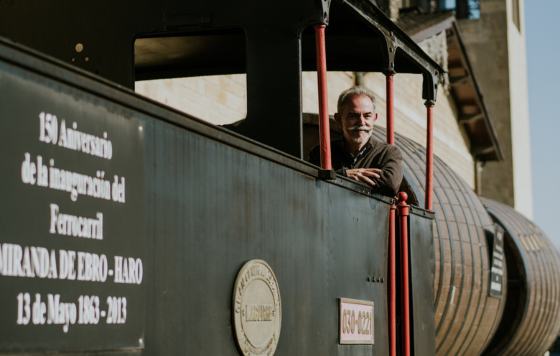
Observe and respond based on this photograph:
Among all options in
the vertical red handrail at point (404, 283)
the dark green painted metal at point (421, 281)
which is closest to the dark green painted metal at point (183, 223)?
the vertical red handrail at point (404, 283)

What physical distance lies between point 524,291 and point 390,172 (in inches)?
365

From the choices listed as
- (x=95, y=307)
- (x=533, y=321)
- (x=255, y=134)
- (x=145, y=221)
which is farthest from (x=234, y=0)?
(x=533, y=321)

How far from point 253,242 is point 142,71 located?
2.63 m

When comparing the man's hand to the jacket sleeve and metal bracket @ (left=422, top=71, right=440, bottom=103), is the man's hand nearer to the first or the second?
the jacket sleeve

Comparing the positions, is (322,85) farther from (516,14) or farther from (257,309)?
(516,14)

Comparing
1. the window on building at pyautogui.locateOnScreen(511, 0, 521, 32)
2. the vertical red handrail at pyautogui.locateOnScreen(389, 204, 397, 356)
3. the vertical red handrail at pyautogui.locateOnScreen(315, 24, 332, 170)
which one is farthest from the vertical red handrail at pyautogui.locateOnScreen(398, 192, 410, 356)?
the window on building at pyautogui.locateOnScreen(511, 0, 521, 32)

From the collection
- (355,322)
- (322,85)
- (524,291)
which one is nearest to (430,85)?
(355,322)

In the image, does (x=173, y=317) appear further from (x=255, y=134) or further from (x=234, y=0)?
(x=234, y=0)

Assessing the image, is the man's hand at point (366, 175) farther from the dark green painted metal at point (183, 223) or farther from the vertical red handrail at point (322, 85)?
the vertical red handrail at point (322, 85)

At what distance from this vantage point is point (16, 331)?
8.96 ft

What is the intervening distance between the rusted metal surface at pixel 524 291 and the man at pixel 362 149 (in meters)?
9.11

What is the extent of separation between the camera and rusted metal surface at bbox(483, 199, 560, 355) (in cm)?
1481

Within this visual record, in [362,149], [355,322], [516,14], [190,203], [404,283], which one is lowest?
[355,322]

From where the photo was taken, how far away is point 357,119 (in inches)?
237
